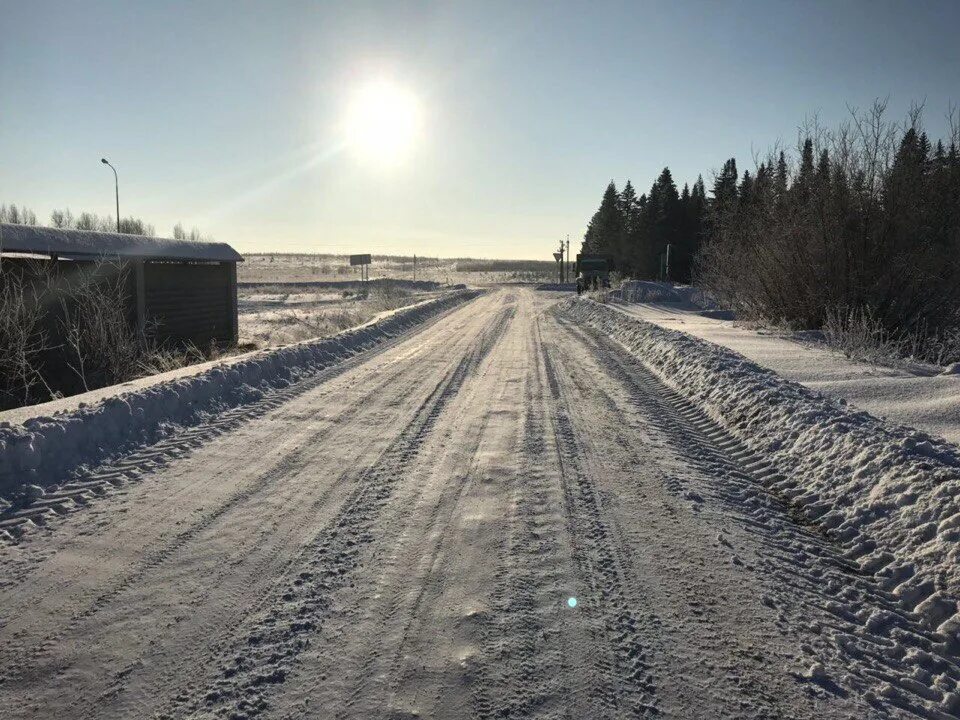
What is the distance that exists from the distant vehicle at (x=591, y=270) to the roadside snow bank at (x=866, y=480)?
3364cm

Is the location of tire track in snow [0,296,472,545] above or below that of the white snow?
below

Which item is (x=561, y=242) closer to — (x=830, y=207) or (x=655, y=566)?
(x=830, y=207)

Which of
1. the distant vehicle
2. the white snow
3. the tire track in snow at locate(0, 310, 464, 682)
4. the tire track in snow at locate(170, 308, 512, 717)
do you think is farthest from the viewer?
the distant vehicle

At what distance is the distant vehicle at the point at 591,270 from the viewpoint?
4116cm

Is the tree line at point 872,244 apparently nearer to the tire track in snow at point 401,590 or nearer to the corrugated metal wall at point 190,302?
the tire track in snow at point 401,590

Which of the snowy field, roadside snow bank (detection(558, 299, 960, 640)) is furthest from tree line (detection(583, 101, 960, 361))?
the snowy field

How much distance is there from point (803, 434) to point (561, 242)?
76.9m

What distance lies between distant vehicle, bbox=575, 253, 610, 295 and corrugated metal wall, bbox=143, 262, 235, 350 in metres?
27.1

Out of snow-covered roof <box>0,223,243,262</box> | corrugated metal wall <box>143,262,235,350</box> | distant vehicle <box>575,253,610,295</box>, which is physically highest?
distant vehicle <box>575,253,610,295</box>

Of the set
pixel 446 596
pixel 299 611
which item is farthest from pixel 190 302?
pixel 446 596

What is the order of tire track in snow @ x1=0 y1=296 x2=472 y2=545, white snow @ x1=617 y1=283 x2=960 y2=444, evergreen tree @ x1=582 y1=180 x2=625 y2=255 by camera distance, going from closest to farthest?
tire track in snow @ x1=0 y1=296 x2=472 y2=545, white snow @ x1=617 y1=283 x2=960 y2=444, evergreen tree @ x1=582 y1=180 x2=625 y2=255

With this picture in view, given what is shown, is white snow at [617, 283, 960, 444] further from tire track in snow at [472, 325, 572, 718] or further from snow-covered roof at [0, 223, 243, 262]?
snow-covered roof at [0, 223, 243, 262]

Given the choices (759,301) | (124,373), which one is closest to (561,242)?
(759,301)

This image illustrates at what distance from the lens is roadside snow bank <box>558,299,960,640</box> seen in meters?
3.65
